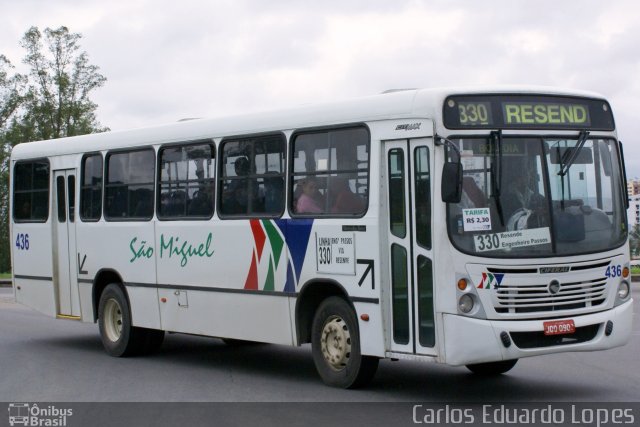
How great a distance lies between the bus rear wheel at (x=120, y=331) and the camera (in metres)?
15.3

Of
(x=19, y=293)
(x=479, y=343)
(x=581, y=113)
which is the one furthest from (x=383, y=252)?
(x=19, y=293)

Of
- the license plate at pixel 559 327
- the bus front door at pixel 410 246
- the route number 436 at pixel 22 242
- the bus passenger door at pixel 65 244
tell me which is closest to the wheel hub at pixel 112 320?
the bus passenger door at pixel 65 244

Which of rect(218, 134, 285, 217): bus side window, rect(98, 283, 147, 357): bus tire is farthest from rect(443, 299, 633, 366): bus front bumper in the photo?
rect(98, 283, 147, 357): bus tire

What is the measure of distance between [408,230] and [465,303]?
0.95 metres

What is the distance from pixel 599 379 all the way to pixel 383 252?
2838 mm

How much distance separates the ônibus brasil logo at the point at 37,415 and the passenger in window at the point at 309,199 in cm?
320

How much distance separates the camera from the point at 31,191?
57.4 feet

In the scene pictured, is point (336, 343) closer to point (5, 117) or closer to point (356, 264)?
point (356, 264)

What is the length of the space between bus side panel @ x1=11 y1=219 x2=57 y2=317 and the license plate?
8706 mm

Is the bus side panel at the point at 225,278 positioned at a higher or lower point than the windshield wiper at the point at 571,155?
lower

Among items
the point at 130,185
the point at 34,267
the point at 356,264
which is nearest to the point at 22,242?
the point at 34,267

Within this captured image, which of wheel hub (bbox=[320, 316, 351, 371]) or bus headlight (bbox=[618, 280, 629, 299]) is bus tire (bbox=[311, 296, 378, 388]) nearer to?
wheel hub (bbox=[320, 316, 351, 371])

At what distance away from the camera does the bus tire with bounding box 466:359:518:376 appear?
12172 mm

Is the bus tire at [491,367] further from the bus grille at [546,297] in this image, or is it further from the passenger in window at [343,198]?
the passenger in window at [343,198]
